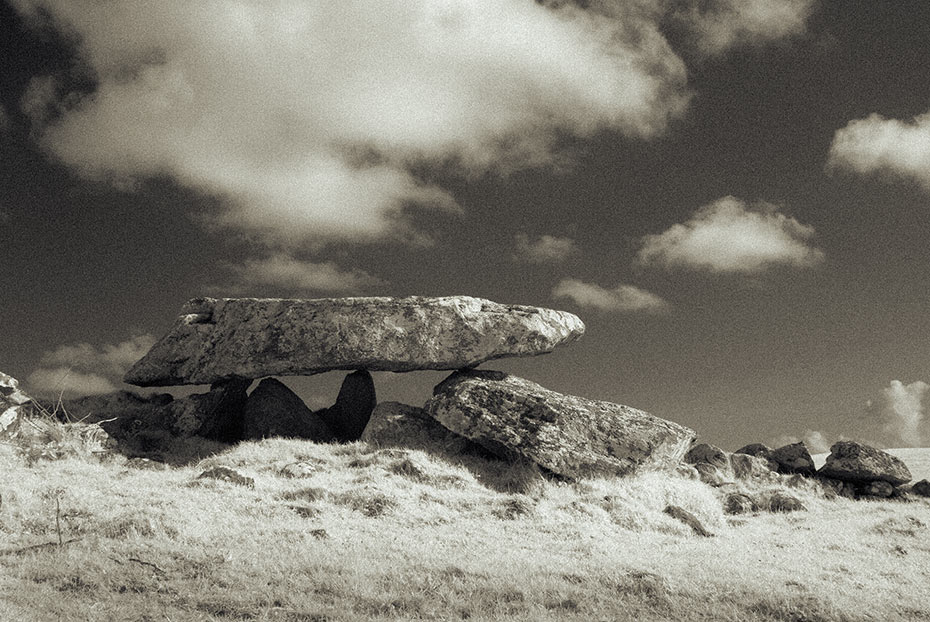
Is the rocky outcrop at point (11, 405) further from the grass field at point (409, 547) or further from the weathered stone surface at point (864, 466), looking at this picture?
the weathered stone surface at point (864, 466)

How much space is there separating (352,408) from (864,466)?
21.3 metres

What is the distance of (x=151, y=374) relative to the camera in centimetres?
2814

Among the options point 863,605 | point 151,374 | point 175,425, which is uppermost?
point 151,374

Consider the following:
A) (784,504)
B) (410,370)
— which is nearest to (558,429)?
(410,370)

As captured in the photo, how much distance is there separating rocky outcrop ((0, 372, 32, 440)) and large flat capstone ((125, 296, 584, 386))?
5.41 m

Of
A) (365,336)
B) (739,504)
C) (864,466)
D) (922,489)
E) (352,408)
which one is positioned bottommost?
(739,504)

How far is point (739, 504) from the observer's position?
23891 mm

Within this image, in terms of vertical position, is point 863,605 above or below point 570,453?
below

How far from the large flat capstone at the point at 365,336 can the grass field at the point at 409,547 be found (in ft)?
13.0

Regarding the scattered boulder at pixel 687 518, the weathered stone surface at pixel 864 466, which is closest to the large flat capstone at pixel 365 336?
the scattered boulder at pixel 687 518

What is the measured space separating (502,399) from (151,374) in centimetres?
1408

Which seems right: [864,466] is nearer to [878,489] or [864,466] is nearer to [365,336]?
[878,489]

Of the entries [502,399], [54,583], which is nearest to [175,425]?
[502,399]

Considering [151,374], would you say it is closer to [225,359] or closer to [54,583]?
[225,359]
